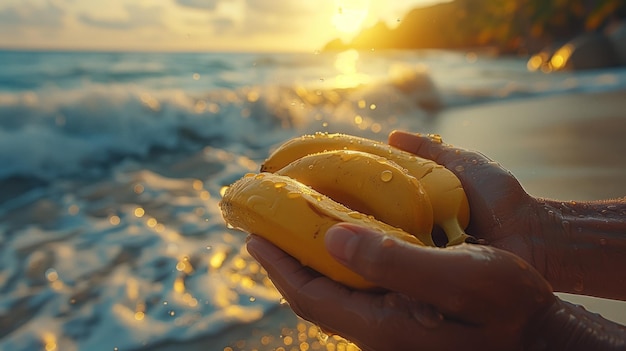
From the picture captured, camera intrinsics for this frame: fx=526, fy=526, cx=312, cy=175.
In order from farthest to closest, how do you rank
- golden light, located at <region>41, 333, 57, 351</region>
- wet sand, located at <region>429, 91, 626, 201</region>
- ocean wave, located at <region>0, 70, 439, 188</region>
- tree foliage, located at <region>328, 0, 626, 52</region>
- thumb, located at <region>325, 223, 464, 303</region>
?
tree foliage, located at <region>328, 0, 626, 52</region> < ocean wave, located at <region>0, 70, 439, 188</region> < wet sand, located at <region>429, 91, 626, 201</region> < golden light, located at <region>41, 333, 57, 351</region> < thumb, located at <region>325, 223, 464, 303</region>

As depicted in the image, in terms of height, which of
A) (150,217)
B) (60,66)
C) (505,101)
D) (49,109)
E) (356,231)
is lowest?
(60,66)

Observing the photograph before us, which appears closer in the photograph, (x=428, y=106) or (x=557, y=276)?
(x=557, y=276)

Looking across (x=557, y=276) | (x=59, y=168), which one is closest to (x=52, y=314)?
(x=557, y=276)

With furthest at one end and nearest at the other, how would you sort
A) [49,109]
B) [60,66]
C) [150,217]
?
[60,66] → [49,109] → [150,217]

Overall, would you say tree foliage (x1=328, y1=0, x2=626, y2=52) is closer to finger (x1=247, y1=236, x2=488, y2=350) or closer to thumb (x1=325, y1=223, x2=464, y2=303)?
finger (x1=247, y1=236, x2=488, y2=350)

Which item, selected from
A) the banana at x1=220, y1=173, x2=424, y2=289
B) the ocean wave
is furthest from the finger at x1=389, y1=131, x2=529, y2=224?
the ocean wave

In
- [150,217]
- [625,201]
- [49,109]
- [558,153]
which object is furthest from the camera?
[49,109]

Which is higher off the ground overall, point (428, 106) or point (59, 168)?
point (428, 106)

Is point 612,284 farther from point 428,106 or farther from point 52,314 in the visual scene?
point 428,106

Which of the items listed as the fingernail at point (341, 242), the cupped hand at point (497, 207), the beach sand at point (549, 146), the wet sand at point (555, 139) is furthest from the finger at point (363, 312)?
the wet sand at point (555, 139)
